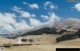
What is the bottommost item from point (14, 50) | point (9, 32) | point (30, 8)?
point (14, 50)

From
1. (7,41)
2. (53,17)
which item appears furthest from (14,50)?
(53,17)

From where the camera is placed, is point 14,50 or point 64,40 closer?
point 14,50

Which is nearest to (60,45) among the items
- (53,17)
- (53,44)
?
(53,44)

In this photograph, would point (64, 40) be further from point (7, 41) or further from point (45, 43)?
point (7, 41)

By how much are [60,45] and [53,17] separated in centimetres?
89

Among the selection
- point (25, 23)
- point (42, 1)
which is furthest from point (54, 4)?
point (25, 23)

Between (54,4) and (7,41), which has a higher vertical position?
(54,4)

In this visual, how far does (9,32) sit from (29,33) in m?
0.63

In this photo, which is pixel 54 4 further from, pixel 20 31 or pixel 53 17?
pixel 20 31

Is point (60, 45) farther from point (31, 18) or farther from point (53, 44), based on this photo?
point (31, 18)

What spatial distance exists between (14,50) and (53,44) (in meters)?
1.24

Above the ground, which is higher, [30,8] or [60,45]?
[30,8]

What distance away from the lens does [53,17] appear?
9.29m

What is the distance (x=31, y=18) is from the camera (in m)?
9.17
